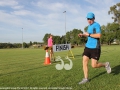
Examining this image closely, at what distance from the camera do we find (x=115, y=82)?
5547 mm

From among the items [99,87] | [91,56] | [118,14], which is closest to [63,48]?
[91,56]

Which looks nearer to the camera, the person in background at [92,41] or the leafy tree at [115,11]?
the person in background at [92,41]

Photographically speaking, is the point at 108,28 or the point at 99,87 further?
the point at 108,28

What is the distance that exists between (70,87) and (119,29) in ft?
265

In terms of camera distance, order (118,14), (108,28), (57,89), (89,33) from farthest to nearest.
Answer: (108,28) → (118,14) → (89,33) → (57,89)

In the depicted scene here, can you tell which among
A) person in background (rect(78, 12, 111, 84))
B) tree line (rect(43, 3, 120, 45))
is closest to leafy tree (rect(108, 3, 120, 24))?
tree line (rect(43, 3, 120, 45))

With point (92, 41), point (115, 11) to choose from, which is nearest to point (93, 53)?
point (92, 41)

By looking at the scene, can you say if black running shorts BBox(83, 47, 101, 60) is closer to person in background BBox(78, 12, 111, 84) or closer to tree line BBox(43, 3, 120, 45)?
person in background BBox(78, 12, 111, 84)

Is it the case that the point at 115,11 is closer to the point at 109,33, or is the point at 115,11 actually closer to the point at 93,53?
the point at 109,33

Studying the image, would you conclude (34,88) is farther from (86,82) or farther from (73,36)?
(73,36)

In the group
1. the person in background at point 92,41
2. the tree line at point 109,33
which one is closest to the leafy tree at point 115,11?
the tree line at point 109,33

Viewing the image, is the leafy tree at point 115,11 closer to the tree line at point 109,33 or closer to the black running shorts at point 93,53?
the tree line at point 109,33

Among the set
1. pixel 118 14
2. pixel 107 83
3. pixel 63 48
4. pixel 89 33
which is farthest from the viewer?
pixel 118 14

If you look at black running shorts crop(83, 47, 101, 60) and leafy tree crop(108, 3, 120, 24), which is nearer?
black running shorts crop(83, 47, 101, 60)
